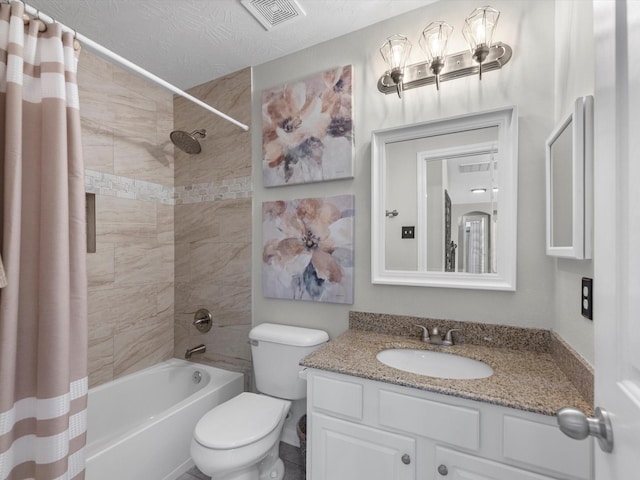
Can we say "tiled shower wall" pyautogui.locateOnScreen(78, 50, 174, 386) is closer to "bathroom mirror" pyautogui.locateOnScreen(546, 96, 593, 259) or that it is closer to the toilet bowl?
the toilet bowl

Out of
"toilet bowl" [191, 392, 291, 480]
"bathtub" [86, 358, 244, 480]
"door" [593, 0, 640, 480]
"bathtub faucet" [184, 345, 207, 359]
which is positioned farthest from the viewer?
"bathtub faucet" [184, 345, 207, 359]

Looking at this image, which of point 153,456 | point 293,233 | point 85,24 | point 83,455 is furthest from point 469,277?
point 85,24

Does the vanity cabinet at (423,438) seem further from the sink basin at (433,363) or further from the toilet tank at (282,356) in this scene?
the toilet tank at (282,356)

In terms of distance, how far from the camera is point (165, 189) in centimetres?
231

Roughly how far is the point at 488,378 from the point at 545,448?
23cm

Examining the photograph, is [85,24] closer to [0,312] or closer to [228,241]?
[228,241]

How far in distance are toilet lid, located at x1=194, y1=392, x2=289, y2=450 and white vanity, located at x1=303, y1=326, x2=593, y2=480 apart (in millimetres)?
272

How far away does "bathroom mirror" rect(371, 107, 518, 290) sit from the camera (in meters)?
1.38

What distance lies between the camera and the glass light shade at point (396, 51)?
1.50 m

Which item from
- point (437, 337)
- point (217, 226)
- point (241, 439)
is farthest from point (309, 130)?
point (241, 439)

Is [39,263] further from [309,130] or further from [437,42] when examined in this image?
[437,42]

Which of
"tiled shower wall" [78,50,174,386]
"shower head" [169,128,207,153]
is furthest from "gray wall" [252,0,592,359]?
"tiled shower wall" [78,50,174,386]

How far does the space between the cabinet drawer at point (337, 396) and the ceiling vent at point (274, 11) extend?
174 centimetres

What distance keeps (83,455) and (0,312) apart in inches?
21.2
